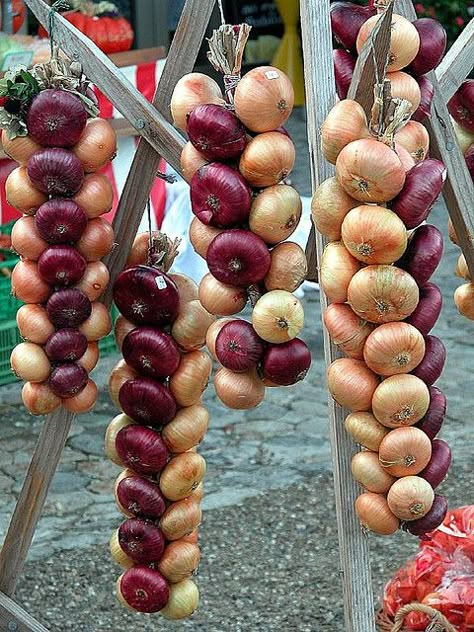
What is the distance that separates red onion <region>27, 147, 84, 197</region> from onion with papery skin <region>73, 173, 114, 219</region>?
3 centimetres

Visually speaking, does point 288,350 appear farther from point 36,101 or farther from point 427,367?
point 36,101

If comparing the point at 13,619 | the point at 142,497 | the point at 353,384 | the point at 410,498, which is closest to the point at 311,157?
the point at 353,384

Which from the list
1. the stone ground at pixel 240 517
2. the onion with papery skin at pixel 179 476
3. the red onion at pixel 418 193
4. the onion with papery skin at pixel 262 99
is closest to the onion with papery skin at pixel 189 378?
the onion with papery skin at pixel 179 476

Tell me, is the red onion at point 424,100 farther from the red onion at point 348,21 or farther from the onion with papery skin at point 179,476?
the onion with papery skin at point 179,476

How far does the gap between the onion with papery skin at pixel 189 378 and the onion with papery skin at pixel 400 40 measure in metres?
0.77

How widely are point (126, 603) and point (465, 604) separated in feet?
2.70

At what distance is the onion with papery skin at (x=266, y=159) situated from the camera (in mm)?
2111

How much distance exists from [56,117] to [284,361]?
2.34ft

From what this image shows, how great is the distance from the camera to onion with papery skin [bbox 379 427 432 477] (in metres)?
2.00

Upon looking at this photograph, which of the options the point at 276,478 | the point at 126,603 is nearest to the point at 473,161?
the point at 126,603

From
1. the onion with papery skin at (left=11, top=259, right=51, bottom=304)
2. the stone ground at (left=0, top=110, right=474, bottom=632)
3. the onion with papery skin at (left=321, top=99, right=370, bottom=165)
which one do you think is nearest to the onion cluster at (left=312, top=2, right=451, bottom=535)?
the onion with papery skin at (left=321, top=99, right=370, bottom=165)

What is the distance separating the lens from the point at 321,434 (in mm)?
4973

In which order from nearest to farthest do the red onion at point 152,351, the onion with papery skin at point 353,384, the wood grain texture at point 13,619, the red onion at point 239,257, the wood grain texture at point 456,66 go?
the onion with papery skin at point 353,384, the red onion at point 239,257, the wood grain texture at point 456,66, the red onion at point 152,351, the wood grain texture at point 13,619

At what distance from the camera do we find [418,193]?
1952 millimetres
